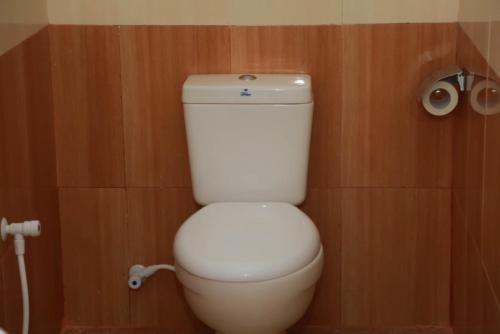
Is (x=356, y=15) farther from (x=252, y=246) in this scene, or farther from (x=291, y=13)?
(x=252, y=246)

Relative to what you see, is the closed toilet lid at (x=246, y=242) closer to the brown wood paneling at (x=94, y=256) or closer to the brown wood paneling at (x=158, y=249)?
the brown wood paneling at (x=158, y=249)

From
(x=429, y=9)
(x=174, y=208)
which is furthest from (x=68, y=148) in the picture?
(x=429, y=9)

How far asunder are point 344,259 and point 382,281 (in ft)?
0.45

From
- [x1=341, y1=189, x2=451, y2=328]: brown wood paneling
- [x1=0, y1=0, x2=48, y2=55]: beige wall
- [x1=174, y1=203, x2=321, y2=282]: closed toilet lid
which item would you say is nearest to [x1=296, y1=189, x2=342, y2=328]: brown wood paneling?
[x1=341, y1=189, x2=451, y2=328]: brown wood paneling

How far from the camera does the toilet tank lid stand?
2617mm

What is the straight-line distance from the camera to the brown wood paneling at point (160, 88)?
2.75 metres

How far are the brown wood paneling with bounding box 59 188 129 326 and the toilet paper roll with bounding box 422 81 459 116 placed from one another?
0.95 m

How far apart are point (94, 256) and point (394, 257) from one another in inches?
36.4

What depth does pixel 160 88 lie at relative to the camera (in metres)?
2.78

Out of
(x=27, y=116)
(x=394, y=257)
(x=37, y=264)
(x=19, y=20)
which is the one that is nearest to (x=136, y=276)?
(x=37, y=264)

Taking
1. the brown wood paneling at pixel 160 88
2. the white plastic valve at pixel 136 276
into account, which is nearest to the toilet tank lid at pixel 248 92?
the brown wood paneling at pixel 160 88

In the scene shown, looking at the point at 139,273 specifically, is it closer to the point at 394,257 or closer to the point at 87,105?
the point at 87,105

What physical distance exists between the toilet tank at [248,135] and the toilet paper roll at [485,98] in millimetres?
466

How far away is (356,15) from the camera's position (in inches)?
107
